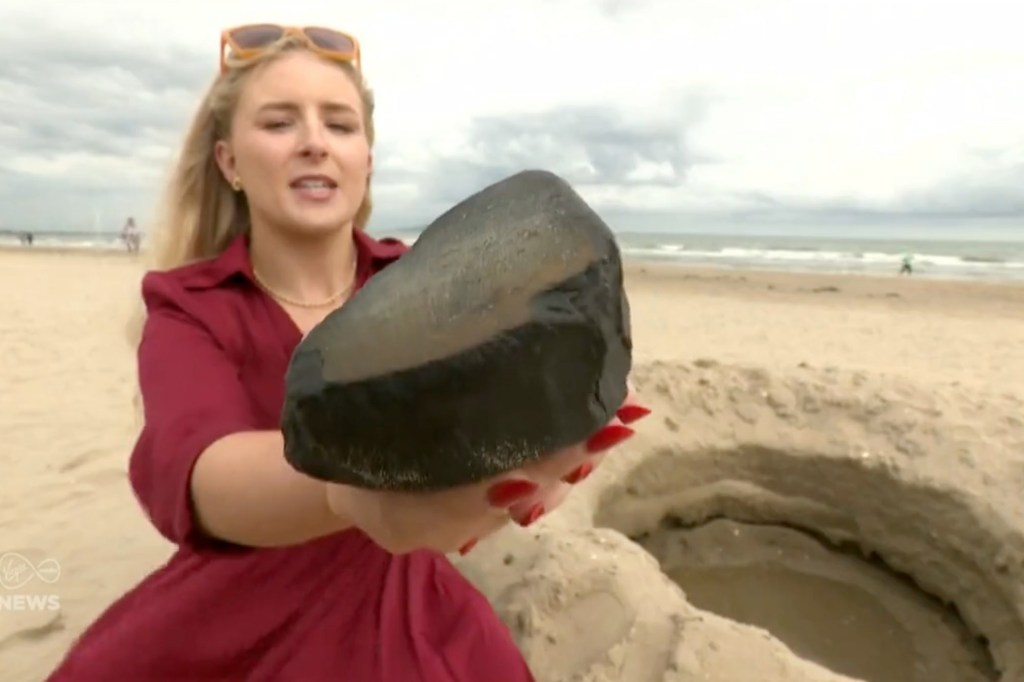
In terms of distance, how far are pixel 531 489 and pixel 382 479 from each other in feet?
0.45

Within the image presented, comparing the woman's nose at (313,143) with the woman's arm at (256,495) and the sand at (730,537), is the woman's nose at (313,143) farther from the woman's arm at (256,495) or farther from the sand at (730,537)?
the sand at (730,537)

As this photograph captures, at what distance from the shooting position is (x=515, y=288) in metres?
0.72

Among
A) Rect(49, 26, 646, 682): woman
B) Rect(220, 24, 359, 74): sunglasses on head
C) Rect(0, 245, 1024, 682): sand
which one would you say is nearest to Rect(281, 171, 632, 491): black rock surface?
Rect(49, 26, 646, 682): woman

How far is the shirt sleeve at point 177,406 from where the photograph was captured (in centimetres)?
97

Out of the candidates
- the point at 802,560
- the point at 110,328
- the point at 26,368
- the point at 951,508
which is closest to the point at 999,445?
the point at 951,508

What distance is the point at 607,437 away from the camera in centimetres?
79

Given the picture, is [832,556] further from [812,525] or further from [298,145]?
[298,145]

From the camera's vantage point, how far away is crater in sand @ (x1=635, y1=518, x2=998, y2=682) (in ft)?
9.27

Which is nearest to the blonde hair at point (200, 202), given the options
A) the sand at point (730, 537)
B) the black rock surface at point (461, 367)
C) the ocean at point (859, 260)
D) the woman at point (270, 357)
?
the woman at point (270, 357)

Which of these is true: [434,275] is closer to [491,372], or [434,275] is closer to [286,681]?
[491,372]

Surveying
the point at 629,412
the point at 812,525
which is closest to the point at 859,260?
the point at 812,525

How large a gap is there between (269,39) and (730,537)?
2.87 meters

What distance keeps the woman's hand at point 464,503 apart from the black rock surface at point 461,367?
0.02 meters

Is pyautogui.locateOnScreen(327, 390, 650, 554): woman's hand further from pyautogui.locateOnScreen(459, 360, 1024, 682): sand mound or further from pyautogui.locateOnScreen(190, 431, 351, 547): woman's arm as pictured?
pyautogui.locateOnScreen(459, 360, 1024, 682): sand mound
